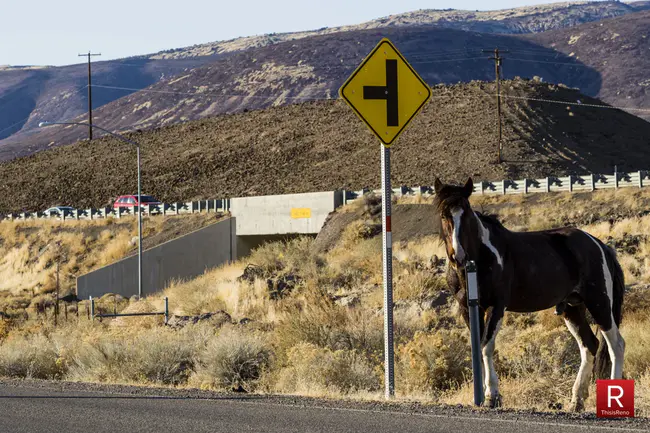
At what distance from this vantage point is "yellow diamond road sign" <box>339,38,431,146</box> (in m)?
13.0

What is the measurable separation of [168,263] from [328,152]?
3863 centimetres

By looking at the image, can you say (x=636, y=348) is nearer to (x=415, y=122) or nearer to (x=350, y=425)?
(x=350, y=425)

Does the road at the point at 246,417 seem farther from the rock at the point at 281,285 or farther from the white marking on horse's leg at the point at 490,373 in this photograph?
the rock at the point at 281,285

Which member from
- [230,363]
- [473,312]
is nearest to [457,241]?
[473,312]

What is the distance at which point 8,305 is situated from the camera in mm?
48344

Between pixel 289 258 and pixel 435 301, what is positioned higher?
pixel 289 258

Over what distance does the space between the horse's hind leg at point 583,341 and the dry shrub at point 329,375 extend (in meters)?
2.95

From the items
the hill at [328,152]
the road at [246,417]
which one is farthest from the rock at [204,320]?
the hill at [328,152]

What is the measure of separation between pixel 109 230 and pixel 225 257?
12913 mm

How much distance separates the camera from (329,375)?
14641 millimetres

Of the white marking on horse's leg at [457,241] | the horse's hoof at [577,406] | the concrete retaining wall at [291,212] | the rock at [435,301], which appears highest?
the concrete retaining wall at [291,212]

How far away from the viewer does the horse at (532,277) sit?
1124 centimetres

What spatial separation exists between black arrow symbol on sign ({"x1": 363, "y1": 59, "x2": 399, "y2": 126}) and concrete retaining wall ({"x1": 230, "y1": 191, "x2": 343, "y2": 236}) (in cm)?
3929

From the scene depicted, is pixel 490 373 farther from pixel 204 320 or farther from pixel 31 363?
pixel 204 320
